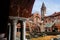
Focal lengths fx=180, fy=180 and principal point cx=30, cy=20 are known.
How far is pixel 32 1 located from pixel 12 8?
0.12 meters

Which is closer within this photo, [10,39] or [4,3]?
[4,3]

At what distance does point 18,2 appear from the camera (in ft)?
3.03

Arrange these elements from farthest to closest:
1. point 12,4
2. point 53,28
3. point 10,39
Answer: point 53,28 → point 10,39 → point 12,4

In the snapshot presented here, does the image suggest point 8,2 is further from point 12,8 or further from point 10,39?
point 10,39

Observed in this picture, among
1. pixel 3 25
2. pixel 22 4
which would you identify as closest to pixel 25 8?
pixel 22 4

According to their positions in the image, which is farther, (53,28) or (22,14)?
(53,28)

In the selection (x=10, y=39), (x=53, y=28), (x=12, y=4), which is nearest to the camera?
(x=12, y=4)

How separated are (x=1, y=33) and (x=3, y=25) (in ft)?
0.18

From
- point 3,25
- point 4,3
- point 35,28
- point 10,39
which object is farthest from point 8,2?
point 35,28

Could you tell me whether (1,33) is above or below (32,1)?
below

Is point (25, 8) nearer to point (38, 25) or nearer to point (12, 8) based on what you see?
point (12, 8)

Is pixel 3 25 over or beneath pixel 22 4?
beneath

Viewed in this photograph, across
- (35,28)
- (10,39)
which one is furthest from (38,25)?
(10,39)

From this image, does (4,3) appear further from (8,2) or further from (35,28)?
(35,28)
